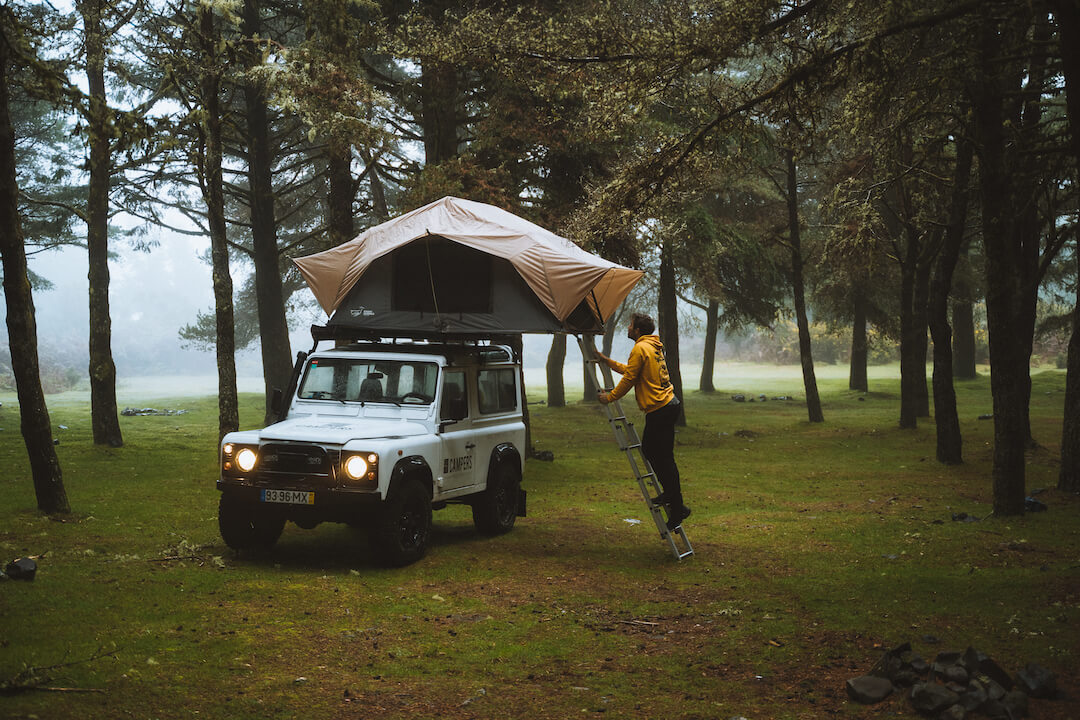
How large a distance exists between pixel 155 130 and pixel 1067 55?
919 cm

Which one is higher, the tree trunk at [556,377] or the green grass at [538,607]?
the tree trunk at [556,377]

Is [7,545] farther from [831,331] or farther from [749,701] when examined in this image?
[831,331]

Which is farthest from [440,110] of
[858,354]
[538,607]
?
[858,354]

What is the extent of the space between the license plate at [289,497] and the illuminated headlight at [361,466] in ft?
1.45

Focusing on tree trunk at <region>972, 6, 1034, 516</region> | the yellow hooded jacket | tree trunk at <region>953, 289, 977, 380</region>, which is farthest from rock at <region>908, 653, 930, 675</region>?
tree trunk at <region>953, 289, 977, 380</region>

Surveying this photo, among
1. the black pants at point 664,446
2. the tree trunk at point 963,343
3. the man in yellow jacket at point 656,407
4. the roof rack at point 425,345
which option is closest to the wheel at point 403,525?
the roof rack at point 425,345

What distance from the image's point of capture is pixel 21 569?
9320mm

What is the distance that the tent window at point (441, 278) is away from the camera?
12055mm

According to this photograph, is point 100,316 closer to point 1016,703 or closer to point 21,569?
point 21,569

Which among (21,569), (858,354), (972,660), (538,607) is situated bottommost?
(538,607)

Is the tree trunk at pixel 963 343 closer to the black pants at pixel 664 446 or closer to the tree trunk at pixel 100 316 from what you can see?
the tree trunk at pixel 100 316

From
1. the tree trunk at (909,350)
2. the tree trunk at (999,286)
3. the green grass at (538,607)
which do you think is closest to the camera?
the green grass at (538,607)

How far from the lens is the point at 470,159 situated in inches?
808

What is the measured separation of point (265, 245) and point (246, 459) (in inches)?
892
